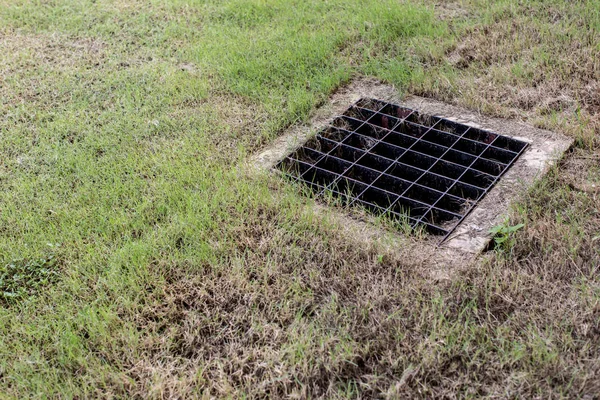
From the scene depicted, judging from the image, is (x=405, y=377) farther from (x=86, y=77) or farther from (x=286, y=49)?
(x=86, y=77)

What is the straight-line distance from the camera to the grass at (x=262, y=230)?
288 cm

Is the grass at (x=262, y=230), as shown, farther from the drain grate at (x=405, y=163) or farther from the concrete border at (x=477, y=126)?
the drain grate at (x=405, y=163)

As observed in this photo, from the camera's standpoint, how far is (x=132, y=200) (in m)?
3.94

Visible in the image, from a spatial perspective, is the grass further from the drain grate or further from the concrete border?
the drain grate

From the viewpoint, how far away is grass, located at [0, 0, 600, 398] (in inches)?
113

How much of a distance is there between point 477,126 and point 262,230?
164 cm

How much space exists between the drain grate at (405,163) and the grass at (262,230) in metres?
0.28

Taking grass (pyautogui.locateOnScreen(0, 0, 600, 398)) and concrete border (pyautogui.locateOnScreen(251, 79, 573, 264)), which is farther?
concrete border (pyautogui.locateOnScreen(251, 79, 573, 264))

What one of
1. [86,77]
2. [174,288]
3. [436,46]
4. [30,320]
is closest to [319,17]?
[436,46]

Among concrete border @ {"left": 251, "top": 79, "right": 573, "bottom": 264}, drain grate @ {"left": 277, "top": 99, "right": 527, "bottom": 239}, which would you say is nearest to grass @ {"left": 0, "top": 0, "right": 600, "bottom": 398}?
concrete border @ {"left": 251, "top": 79, "right": 573, "bottom": 264}

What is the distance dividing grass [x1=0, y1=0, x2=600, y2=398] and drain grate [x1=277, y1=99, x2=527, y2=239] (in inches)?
11.1

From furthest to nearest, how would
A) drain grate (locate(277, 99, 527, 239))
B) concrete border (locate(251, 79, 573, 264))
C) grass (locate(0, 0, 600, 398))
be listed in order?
drain grate (locate(277, 99, 527, 239)) → concrete border (locate(251, 79, 573, 264)) → grass (locate(0, 0, 600, 398))

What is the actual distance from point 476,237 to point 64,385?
6.75ft

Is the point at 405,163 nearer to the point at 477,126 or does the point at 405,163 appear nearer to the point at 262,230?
the point at 477,126
